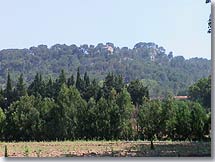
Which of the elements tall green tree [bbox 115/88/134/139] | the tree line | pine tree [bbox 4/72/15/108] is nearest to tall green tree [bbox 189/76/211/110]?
the tree line

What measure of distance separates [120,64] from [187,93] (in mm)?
1169

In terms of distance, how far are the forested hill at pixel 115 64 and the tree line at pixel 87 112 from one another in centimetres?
13

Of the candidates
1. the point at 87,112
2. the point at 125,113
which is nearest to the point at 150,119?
the point at 125,113

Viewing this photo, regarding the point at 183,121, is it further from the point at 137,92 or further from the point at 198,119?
the point at 137,92

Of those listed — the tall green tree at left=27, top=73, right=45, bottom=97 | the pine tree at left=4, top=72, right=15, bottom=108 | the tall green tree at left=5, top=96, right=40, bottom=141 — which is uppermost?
the tall green tree at left=27, top=73, right=45, bottom=97

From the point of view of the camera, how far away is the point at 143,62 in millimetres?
5387

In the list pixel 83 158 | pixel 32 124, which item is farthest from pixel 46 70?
pixel 83 158

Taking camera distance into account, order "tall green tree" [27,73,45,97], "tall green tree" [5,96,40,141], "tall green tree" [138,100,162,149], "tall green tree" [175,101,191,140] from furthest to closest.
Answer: "tall green tree" [5,96,40,141] → "tall green tree" [27,73,45,97] → "tall green tree" [138,100,162,149] → "tall green tree" [175,101,191,140]

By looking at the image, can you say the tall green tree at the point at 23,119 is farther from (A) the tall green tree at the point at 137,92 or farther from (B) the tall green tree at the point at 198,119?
(B) the tall green tree at the point at 198,119

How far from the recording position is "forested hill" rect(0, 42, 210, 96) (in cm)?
482

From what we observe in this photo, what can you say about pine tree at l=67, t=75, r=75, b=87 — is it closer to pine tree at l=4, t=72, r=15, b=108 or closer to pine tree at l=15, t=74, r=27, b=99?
pine tree at l=15, t=74, r=27, b=99

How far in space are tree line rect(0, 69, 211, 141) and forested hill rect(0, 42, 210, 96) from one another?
0.13 metres

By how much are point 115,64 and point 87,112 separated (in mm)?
871

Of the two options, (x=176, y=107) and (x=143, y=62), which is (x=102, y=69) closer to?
(x=143, y=62)
